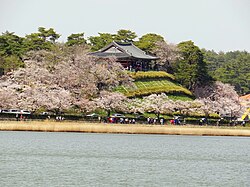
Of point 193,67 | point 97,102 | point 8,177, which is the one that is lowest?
point 8,177

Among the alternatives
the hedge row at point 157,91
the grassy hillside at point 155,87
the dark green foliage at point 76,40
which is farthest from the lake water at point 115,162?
the dark green foliage at point 76,40

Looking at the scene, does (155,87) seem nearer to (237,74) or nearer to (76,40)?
(76,40)

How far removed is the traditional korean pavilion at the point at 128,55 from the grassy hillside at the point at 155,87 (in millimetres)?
2771

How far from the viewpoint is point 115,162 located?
1786 inches

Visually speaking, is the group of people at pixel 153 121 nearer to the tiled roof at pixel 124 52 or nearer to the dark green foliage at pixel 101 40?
the tiled roof at pixel 124 52

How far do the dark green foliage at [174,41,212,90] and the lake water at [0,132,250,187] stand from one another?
41820 millimetres

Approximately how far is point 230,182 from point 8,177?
12.3m

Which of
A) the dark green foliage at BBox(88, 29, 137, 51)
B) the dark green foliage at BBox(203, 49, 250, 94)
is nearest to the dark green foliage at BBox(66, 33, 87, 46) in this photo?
the dark green foliage at BBox(88, 29, 137, 51)

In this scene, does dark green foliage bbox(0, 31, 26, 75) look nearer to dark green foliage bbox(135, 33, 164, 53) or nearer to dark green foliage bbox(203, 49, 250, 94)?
dark green foliage bbox(135, 33, 164, 53)

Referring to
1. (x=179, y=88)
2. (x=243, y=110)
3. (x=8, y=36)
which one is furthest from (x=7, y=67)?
(x=243, y=110)

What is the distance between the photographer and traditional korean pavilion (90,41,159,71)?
109 meters

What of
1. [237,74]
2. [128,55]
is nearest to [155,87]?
[128,55]

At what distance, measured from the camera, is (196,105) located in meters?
101

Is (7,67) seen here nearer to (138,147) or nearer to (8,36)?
(8,36)
